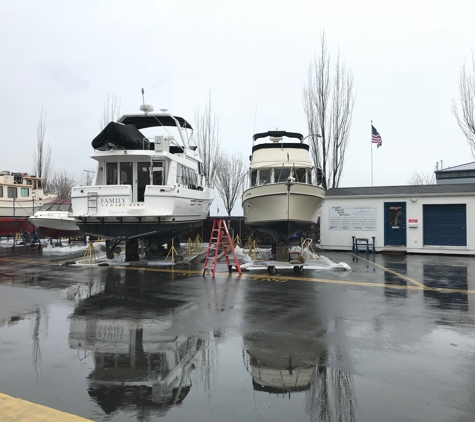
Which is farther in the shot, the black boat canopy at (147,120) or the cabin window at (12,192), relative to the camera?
the cabin window at (12,192)

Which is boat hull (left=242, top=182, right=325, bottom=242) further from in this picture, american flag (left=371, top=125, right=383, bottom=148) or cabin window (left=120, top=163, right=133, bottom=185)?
american flag (left=371, top=125, right=383, bottom=148)

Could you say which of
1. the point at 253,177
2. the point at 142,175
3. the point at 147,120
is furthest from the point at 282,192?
the point at 147,120

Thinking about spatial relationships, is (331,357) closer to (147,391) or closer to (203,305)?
(147,391)

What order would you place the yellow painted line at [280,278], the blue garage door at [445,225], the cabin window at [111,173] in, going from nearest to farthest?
the yellow painted line at [280,278] → the cabin window at [111,173] → the blue garage door at [445,225]

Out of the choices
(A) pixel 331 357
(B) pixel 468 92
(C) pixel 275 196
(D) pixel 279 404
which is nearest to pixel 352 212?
(C) pixel 275 196

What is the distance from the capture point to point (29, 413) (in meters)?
3.39

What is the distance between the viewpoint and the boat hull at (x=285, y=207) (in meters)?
12.8

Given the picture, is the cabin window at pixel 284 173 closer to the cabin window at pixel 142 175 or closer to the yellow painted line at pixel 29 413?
the cabin window at pixel 142 175

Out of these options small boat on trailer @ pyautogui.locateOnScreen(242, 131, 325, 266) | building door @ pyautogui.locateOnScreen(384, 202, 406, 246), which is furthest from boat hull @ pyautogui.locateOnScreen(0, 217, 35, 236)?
building door @ pyautogui.locateOnScreen(384, 202, 406, 246)

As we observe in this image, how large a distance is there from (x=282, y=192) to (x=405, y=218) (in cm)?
699

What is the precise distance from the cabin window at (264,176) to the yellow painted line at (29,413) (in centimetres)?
1200

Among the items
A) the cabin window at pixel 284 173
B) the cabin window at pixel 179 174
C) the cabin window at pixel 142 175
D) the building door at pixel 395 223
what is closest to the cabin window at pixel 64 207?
the cabin window at pixel 142 175

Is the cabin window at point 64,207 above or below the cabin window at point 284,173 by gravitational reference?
below

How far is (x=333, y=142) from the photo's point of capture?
86.3 ft
